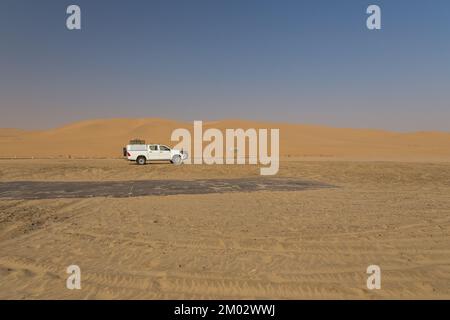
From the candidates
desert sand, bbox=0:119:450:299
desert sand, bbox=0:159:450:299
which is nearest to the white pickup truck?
desert sand, bbox=0:119:450:299

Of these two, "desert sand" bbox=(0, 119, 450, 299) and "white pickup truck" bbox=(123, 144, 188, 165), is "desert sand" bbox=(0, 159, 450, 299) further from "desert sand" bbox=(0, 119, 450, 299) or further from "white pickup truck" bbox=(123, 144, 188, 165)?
"white pickup truck" bbox=(123, 144, 188, 165)

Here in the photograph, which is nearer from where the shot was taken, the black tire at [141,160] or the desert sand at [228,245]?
the desert sand at [228,245]

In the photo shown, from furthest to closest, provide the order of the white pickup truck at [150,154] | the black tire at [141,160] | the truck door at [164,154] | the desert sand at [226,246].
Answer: the truck door at [164,154]
the black tire at [141,160]
the white pickup truck at [150,154]
the desert sand at [226,246]

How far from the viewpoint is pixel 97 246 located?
7836 millimetres

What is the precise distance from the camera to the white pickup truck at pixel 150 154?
3200 centimetres

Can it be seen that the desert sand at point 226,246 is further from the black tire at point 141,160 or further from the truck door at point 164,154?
the truck door at point 164,154

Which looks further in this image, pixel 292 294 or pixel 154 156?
pixel 154 156

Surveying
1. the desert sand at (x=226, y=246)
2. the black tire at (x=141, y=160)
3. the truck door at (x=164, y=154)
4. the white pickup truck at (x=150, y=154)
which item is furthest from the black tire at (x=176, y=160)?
the desert sand at (x=226, y=246)

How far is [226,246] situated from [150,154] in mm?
25470

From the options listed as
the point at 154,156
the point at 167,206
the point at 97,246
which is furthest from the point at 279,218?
the point at 154,156

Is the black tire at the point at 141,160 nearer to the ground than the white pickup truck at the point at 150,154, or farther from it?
nearer to the ground

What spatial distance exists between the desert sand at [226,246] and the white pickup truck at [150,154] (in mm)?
18209
